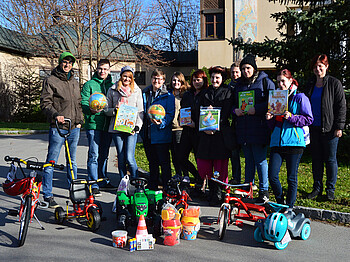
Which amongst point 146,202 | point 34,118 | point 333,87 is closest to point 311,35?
point 333,87

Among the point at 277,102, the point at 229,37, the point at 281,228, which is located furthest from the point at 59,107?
the point at 229,37

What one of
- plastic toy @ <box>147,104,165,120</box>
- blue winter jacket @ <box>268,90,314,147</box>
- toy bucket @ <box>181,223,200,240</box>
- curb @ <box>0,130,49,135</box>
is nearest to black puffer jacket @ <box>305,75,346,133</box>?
blue winter jacket @ <box>268,90,314,147</box>

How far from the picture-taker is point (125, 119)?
6.55 m

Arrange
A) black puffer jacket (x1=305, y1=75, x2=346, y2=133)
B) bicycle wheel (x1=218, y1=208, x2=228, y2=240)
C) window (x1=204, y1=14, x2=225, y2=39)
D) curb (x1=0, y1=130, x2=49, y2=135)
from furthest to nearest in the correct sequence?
window (x1=204, y1=14, x2=225, y2=39), curb (x1=0, y1=130, x2=49, y2=135), black puffer jacket (x1=305, y1=75, x2=346, y2=133), bicycle wheel (x1=218, y1=208, x2=228, y2=240)

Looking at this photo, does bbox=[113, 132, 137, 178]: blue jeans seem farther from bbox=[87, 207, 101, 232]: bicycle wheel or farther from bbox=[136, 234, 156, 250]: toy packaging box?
bbox=[136, 234, 156, 250]: toy packaging box

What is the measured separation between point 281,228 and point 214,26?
2117cm

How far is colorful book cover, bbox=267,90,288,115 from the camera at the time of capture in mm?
5395

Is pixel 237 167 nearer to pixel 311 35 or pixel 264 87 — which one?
pixel 264 87

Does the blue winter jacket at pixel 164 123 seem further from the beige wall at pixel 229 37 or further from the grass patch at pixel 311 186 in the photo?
the beige wall at pixel 229 37

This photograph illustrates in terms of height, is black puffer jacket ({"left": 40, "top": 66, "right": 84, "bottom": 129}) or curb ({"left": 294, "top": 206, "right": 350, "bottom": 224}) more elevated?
black puffer jacket ({"left": 40, "top": 66, "right": 84, "bottom": 129})

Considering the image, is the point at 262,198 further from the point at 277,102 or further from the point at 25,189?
the point at 25,189

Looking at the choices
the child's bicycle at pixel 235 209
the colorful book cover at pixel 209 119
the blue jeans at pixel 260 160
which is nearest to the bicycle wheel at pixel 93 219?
the child's bicycle at pixel 235 209

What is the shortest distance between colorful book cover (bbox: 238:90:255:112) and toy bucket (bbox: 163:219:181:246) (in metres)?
2.24

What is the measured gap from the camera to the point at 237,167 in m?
7.44
